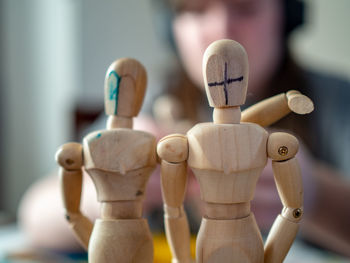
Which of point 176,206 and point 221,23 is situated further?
point 221,23

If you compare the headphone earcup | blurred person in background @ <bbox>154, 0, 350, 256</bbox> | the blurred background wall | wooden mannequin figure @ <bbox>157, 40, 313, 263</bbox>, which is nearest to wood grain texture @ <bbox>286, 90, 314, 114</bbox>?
wooden mannequin figure @ <bbox>157, 40, 313, 263</bbox>

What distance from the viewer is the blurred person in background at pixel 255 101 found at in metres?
0.64

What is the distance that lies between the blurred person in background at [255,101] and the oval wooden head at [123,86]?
0.24 metres

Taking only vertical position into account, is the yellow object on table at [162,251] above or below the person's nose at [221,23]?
below

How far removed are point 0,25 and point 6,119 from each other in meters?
0.34

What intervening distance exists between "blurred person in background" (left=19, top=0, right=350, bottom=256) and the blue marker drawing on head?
0.79 feet

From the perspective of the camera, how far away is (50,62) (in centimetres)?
154

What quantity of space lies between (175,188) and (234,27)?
1.30 feet

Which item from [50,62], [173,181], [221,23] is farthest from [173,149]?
[50,62]

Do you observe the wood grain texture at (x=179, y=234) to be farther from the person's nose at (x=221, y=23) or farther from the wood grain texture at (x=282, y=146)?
the person's nose at (x=221, y=23)

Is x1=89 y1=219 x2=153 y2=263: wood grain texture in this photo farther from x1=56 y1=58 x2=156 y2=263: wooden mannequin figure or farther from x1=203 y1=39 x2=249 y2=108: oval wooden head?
x1=203 y1=39 x2=249 y2=108: oval wooden head

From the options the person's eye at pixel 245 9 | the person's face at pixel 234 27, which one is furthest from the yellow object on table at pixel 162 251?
the person's eye at pixel 245 9

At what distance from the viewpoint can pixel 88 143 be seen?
32 cm

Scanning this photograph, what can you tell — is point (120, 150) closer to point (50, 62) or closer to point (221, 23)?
point (221, 23)
